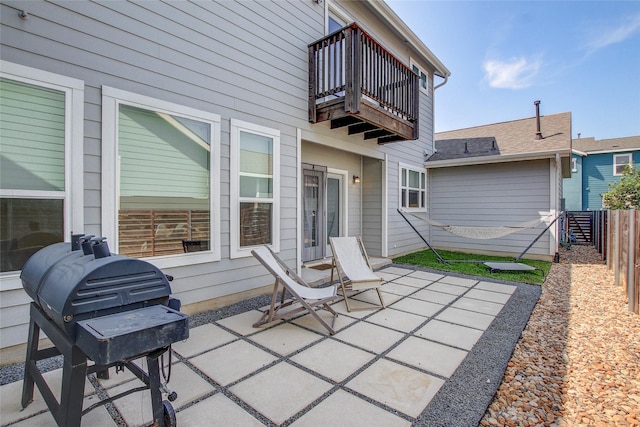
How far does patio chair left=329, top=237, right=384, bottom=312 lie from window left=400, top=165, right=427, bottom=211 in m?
3.85

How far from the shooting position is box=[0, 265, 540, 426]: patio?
186cm

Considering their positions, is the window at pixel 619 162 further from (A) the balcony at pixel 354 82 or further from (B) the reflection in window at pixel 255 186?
(B) the reflection in window at pixel 255 186

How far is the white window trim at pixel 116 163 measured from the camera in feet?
9.42

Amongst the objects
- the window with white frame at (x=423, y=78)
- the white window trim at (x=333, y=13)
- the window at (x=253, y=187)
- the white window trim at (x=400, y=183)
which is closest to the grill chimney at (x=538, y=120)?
the white window trim at (x=400, y=183)

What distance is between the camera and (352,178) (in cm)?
742

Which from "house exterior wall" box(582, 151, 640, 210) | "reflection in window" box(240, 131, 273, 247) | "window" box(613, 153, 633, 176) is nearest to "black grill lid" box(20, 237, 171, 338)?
"reflection in window" box(240, 131, 273, 247)

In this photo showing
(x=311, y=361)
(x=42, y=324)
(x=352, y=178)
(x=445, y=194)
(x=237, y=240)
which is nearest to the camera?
(x=42, y=324)

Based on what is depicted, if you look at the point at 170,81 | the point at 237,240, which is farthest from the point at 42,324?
the point at 170,81

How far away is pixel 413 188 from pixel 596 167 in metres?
Result: 17.3

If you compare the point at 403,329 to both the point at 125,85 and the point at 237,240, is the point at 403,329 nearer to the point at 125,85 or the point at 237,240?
the point at 237,240

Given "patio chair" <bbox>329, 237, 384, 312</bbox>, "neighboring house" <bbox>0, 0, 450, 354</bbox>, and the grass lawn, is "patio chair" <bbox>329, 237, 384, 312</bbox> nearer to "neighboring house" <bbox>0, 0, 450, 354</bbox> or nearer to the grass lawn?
"neighboring house" <bbox>0, 0, 450, 354</bbox>

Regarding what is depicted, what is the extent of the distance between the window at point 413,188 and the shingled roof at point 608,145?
1600 cm

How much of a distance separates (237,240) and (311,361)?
201 cm

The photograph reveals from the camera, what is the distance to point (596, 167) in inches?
715
